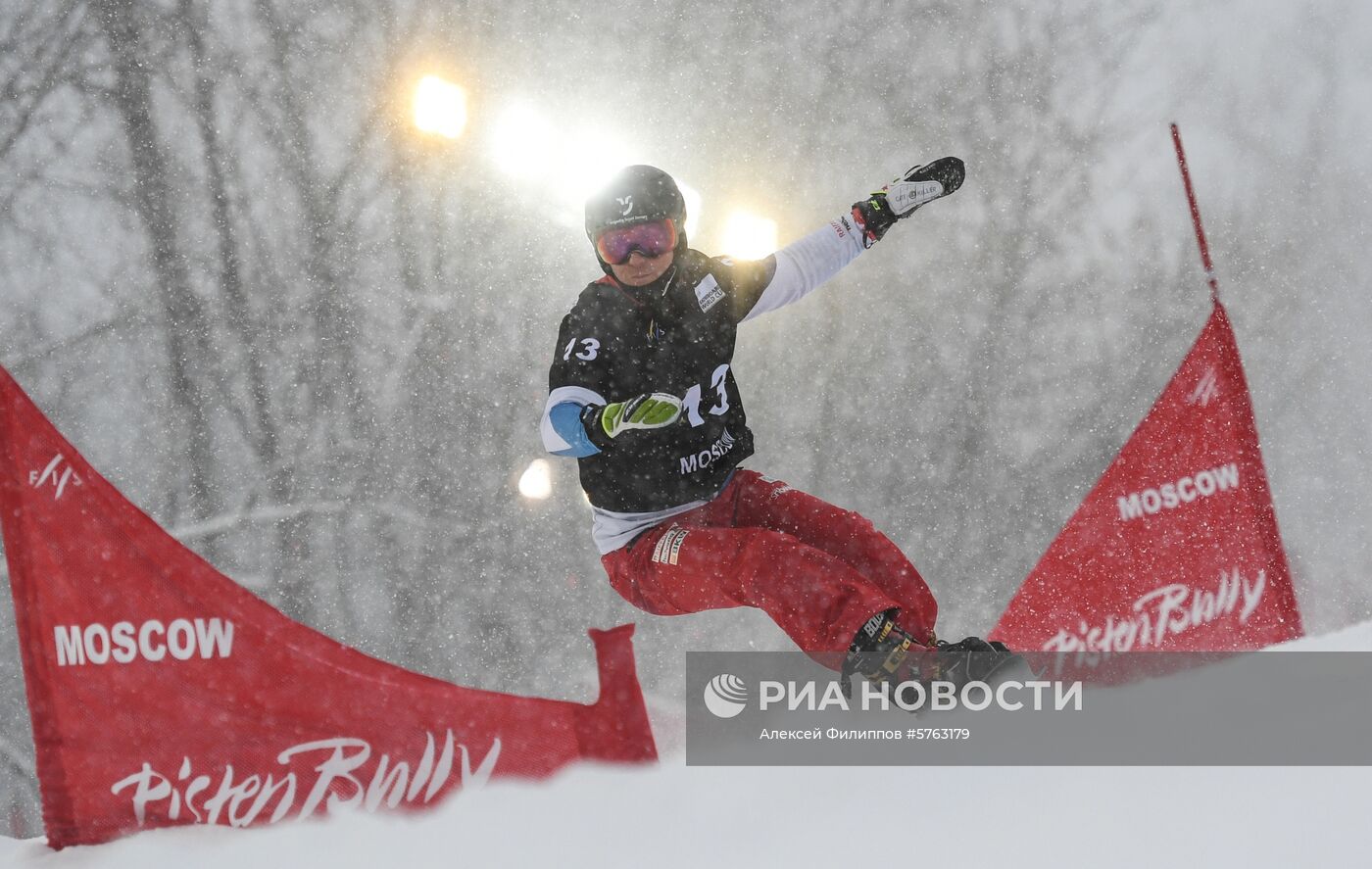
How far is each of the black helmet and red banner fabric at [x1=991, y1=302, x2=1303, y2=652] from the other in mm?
1876

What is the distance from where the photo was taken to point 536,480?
11.1m

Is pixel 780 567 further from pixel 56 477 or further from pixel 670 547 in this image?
pixel 56 477

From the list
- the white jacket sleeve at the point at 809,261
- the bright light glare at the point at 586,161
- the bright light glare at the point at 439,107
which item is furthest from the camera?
the bright light glare at the point at 586,161

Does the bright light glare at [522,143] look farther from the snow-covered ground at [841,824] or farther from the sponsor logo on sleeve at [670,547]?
the snow-covered ground at [841,824]

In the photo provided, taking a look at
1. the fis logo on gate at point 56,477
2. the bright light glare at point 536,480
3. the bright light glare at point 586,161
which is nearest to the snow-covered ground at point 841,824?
the fis logo on gate at point 56,477

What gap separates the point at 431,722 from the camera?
287cm

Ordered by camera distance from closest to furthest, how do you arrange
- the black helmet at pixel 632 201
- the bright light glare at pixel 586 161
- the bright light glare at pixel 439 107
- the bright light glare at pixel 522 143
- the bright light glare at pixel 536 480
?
1. the black helmet at pixel 632 201
2. the bright light glare at pixel 439 107
3. the bright light glare at pixel 586 161
4. the bright light glare at pixel 522 143
5. the bright light glare at pixel 536 480

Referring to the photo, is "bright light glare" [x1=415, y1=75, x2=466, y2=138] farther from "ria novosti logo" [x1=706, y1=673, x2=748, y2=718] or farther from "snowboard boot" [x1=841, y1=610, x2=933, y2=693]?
"snowboard boot" [x1=841, y1=610, x2=933, y2=693]

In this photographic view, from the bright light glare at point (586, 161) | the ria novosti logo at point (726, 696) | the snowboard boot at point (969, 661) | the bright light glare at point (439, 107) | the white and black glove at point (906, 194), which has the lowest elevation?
the ria novosti logo at point (726, 696)

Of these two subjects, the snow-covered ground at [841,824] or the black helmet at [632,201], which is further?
the black helmet at [632,201]

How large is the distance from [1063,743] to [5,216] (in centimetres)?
1110

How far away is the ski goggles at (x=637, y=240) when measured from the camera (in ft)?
9.95

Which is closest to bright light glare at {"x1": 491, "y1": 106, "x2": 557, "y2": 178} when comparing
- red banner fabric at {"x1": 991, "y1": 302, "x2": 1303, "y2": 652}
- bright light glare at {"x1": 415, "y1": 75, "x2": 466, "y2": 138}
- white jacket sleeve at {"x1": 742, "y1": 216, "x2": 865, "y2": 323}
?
bright light glare at {"x1": 415, "y1": 75, "x2": 466, "y2": 138}

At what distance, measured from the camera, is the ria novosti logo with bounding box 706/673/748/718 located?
304 centimetres
